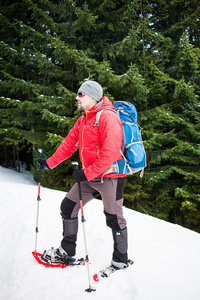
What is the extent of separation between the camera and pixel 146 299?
7.74 feet

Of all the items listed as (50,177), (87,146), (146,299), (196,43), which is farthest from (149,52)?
(146,299)

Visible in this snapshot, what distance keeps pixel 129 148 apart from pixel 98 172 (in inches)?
19.3

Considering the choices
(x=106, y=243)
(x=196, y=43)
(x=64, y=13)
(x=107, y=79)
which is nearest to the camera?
(x=106, y=243)

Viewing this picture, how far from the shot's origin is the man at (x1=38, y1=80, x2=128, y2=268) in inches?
96.9

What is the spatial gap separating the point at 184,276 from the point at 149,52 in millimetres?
10804

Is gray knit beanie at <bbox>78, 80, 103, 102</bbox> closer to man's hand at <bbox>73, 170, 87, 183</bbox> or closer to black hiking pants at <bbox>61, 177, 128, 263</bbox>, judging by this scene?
man's hand at <bbox>73, 170, 87, 183</bbox>

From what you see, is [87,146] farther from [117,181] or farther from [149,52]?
[149,52]

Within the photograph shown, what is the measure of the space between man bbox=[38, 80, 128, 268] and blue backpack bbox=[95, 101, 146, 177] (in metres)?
0.08

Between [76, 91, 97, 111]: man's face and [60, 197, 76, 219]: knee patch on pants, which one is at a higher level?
[76, 91, 97, 111]: man's face

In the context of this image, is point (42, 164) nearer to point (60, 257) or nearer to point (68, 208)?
point (68, 208)

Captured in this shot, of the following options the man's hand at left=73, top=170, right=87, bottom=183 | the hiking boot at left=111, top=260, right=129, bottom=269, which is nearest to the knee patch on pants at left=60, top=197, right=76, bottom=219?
the man's hand at left=73, top=170, right=87, bottom=183

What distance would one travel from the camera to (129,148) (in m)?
2.61

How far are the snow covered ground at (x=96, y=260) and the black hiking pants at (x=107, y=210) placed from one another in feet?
1.05

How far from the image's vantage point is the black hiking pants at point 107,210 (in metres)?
2.66
